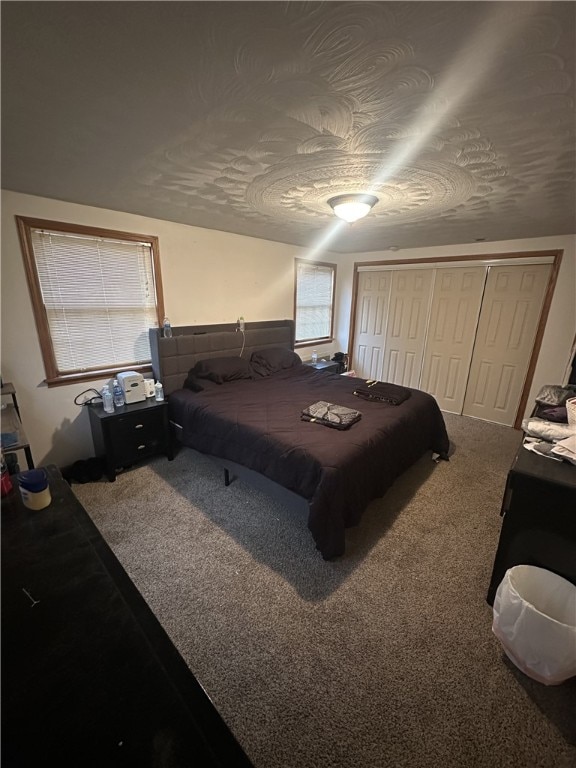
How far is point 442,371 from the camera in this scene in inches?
177

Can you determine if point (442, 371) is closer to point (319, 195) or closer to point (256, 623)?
point (319, 195)

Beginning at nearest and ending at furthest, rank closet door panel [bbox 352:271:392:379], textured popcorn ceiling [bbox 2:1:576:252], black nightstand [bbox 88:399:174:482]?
1. textured popcorn ceiling [bbox 2:1:576:252]
2. black nightstand [bbox 88:399:174:482]
3. closet door panel [bbox 352:271:392:379]

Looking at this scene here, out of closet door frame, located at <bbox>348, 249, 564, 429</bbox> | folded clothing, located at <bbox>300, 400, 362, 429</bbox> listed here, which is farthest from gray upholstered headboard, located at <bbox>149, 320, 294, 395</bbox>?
closet door frame, located at <bbox>348, 249, 564, 429</bbox>

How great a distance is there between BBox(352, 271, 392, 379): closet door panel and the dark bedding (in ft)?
6.50

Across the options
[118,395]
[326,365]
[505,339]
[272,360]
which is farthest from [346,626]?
[505,339]

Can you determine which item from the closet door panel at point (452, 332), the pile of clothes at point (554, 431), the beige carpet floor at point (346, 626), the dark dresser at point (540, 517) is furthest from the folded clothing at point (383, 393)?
the closet door panel at point (452, 332)

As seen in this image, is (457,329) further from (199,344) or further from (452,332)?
(199,344)

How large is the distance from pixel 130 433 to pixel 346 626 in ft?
7.24

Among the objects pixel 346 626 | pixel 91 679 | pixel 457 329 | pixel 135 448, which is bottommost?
pixel 346 626

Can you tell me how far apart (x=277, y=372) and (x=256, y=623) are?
8.58 feet

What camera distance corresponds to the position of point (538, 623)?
1.23 metres

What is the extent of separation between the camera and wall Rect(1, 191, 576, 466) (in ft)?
7.72

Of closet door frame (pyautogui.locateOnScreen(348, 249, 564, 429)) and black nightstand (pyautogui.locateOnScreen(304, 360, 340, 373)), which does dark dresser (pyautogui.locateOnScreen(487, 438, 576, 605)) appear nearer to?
closet door frame (pyautogui.locateOnScreen(348, 249, 564, 429))

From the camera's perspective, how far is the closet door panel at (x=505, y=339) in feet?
12.0
